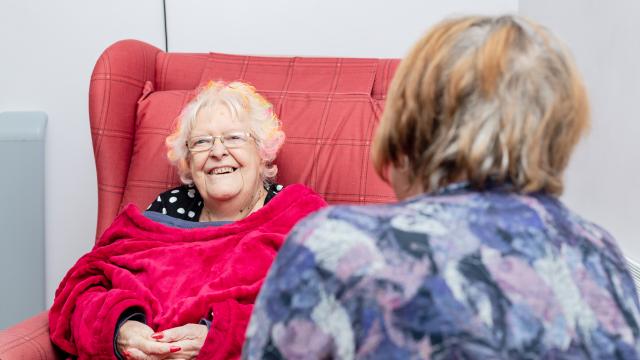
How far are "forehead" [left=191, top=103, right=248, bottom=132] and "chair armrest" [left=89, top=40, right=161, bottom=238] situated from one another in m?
0.32

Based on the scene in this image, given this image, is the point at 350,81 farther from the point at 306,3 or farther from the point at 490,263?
the point at 490,263

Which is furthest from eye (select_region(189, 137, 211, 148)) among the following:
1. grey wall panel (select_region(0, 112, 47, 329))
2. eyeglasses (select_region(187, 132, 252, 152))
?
grey wall panel (select_region(0, 112, 47, 329))

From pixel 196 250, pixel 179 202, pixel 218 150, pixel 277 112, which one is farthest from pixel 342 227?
pixel 277 112

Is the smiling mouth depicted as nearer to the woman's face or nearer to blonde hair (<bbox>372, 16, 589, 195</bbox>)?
the woman's face

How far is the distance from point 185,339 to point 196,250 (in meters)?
0.24

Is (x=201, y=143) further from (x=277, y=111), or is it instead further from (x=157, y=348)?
(x=157, y=348)

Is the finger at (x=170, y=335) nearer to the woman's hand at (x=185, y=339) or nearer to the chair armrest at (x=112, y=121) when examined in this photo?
the woman's hand at (x=185, y=339)

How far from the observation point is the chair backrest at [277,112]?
2086 millimetres

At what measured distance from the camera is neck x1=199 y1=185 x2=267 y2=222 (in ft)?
6.45

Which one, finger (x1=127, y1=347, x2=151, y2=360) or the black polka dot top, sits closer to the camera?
finger (x1=127, y1=347, x2=151, y2=360)

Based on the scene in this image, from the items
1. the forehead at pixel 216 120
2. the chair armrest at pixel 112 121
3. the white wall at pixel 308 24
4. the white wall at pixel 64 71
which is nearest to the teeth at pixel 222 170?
the forehead at pixel 216 120

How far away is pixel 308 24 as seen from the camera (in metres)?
2.55

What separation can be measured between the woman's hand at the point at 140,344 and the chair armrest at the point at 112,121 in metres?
0.53

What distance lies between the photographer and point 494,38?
34.9 inches
